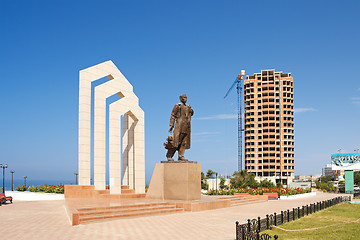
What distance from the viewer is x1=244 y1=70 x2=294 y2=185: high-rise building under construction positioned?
303ft

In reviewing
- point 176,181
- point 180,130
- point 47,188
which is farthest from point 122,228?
point 47,188

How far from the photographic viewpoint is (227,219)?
49.9 feet

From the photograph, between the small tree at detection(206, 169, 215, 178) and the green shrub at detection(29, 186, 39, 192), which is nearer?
the green shrub at detection(29, 186, 39, 192)

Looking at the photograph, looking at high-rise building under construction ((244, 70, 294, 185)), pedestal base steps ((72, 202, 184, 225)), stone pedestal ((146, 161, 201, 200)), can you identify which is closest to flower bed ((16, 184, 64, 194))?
stone pedestal ((146, 161, 201, 200))

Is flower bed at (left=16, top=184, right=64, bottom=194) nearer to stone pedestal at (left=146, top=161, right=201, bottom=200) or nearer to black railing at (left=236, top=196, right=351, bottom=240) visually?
stone pedestal at (left=146, top=161, right=201, bottom=200)

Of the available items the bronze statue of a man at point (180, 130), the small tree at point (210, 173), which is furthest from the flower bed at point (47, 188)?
the small tree at point (210, 173)

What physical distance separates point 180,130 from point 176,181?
2852 mm

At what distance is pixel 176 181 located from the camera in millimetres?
19375

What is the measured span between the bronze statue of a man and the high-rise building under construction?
2942 inches

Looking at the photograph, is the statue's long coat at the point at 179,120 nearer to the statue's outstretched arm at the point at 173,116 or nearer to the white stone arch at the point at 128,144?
the statue's outstretched arm at the point at 173,116

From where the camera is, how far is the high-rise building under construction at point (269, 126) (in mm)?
92250

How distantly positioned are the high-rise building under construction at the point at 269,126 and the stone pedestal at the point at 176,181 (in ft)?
246

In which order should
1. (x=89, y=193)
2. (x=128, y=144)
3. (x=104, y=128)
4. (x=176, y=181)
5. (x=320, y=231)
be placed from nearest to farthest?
(x=320, y=231) < (x=176, y=181) < (x=89, y=193) < (x=104, y=128) < (x=128, y=144)

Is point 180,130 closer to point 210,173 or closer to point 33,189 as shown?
point 33,189
